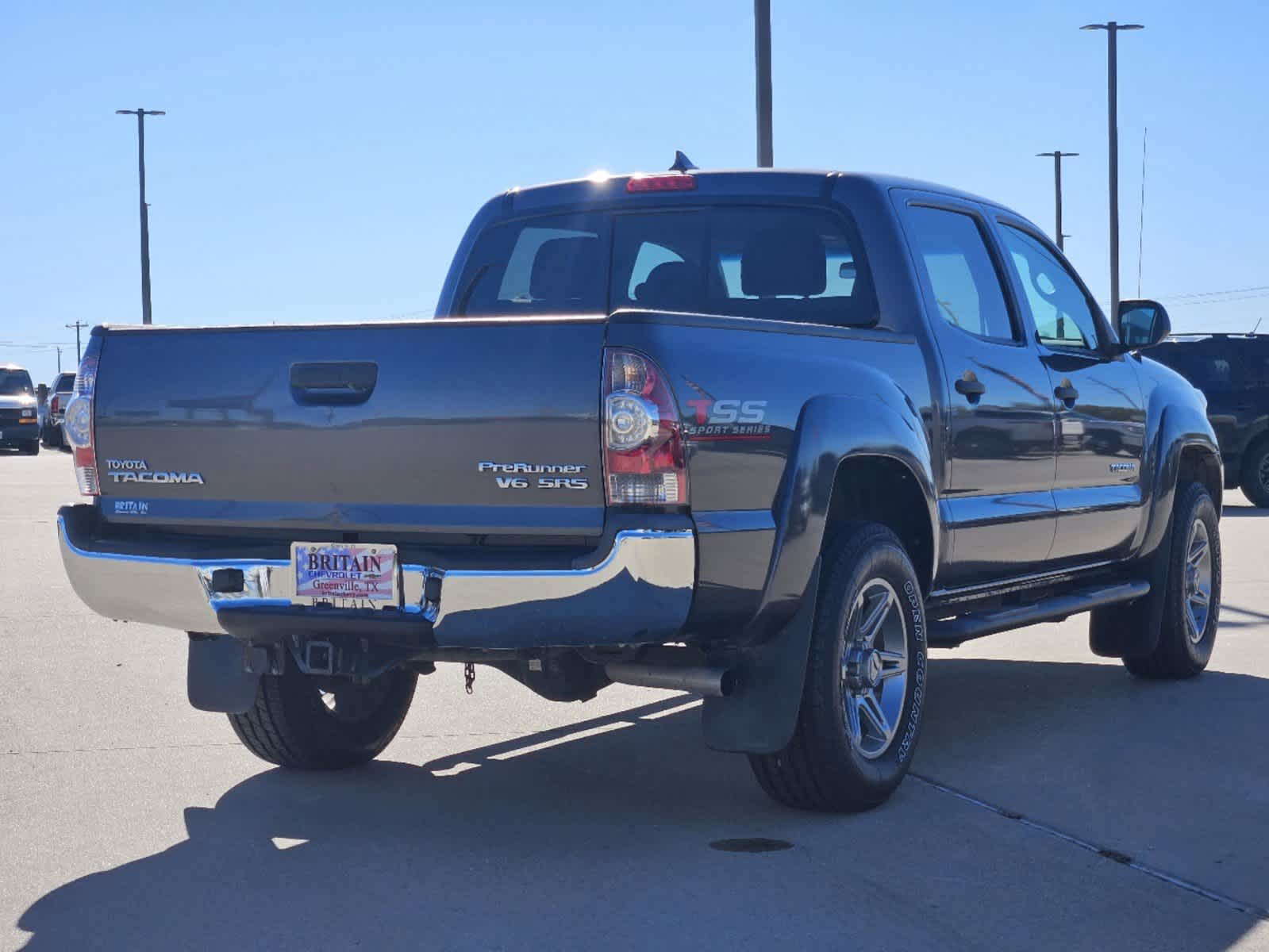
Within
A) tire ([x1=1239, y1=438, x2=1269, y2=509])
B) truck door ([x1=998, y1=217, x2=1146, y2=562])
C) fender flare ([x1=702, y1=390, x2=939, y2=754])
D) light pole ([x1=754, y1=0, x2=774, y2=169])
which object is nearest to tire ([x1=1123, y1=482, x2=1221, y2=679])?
truck door ([x1=998, y1=217, x2=1146, y2=562])

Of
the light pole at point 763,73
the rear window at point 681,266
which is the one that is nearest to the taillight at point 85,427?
the rear window at point 681,266

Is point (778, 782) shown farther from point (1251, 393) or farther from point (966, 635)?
point (1251, 393)

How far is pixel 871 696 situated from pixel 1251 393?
15.6 metres

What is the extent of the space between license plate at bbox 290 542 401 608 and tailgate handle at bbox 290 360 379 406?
39 centimetres

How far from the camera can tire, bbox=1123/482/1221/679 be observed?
809cm

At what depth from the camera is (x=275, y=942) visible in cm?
423

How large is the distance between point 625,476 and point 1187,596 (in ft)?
14.7

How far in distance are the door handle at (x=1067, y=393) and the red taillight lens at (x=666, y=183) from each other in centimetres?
170

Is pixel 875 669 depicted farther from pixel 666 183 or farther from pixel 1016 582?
pixel 666 183

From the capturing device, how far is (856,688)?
5.60 meters

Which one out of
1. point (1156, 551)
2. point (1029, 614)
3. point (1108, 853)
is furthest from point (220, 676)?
point (1156, 551)

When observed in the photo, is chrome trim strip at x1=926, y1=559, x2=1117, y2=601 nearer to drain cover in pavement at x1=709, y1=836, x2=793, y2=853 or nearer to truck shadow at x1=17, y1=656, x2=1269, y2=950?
truck shadow at x1=17, y1=656, x2=1269, y2=950

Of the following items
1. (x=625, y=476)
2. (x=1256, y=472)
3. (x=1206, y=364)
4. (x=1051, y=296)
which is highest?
(x=1051, y=296)

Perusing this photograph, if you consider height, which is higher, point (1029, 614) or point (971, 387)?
point (971, 387)
